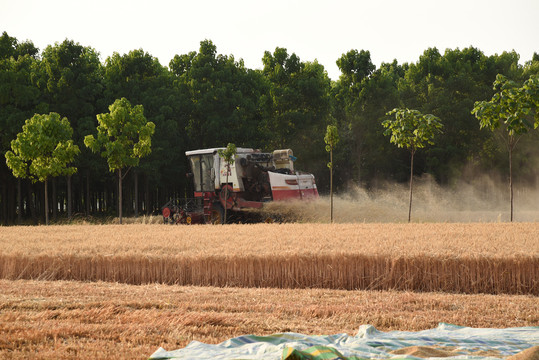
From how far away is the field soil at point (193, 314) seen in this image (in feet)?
17.4

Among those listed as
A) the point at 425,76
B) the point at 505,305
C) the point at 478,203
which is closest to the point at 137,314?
the point at 505,305

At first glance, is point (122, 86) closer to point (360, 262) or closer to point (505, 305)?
point (360, 262)

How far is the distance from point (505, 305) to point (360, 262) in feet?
8.33

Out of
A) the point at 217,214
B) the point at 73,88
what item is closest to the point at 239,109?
the point at 73,88

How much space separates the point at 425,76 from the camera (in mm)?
45594

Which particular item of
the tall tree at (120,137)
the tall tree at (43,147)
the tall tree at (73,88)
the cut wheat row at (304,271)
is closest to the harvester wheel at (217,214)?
the tall tree at (120,137)

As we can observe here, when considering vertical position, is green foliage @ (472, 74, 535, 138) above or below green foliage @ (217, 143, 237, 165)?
above

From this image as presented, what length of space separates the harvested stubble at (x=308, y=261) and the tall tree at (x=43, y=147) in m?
14.7

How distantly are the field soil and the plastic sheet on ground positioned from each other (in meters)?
0.48

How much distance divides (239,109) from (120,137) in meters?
14.0

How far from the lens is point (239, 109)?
38.7 m

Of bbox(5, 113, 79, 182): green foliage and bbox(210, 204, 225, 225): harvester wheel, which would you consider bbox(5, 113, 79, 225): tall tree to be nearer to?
bbox(5, 113, 79, 182): green foliage

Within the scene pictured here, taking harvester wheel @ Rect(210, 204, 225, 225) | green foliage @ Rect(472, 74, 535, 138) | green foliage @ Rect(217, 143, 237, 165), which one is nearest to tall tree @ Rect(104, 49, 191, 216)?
harvester wheel @ Rect(210, 204, 225, 225)

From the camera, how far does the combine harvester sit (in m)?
21.4
